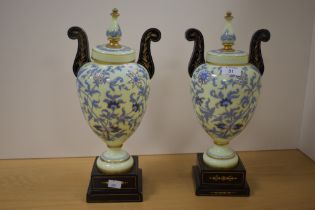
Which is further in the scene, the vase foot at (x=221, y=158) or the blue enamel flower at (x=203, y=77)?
the vase foot at (x=221, y=158)

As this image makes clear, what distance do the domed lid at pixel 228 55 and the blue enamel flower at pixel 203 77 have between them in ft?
0.15

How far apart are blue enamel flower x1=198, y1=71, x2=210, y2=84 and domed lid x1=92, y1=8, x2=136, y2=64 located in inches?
8.1

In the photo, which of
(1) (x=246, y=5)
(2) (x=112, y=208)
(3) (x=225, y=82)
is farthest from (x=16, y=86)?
(1) (x=246, y=5)

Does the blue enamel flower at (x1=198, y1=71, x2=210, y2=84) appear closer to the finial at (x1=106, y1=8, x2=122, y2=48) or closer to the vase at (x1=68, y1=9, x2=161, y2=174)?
the vase at (x1=68, y1=9, x2=161, y2=174)

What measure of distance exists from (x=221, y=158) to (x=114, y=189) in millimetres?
356

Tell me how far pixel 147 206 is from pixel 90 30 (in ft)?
2.11

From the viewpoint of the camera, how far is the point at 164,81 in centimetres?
146

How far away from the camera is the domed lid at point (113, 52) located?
3.58 feet

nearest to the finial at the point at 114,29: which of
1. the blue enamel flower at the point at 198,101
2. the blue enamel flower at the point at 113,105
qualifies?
the blue enamel flower at the point at 113,105

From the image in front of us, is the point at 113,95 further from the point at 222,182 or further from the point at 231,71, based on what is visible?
the point at 222,182

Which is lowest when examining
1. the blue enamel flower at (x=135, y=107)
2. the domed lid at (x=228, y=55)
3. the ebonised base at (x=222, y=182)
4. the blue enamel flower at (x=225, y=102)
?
the ebonised base at (x=222, y=182)

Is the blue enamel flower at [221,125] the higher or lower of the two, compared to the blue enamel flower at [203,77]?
lower

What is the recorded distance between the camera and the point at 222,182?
1243 millimetres

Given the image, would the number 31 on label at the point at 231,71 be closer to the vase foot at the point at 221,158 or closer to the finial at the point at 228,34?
the finial at the point at 228,34
